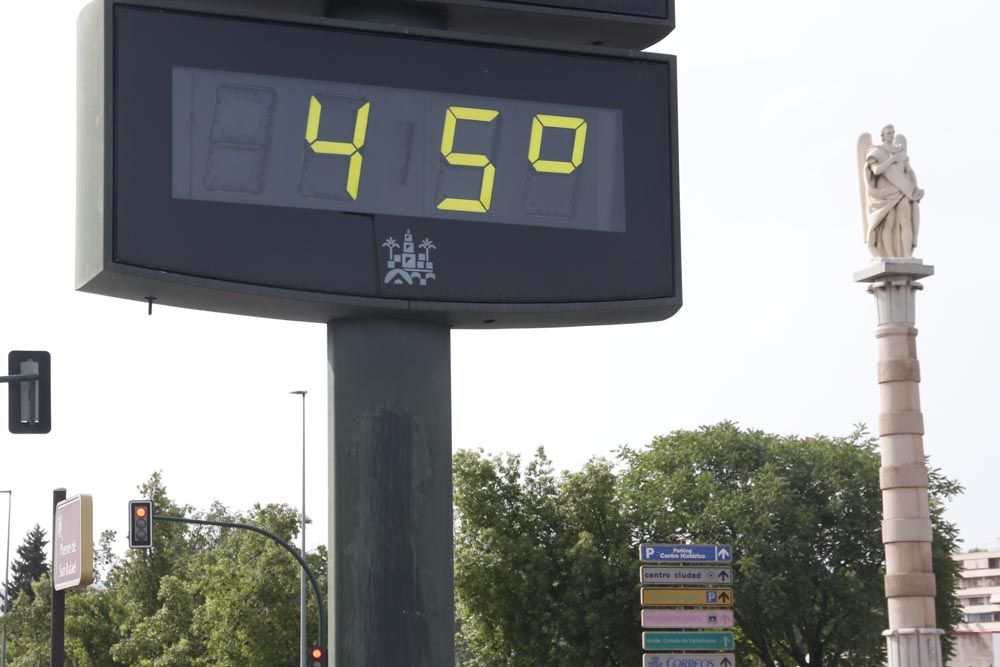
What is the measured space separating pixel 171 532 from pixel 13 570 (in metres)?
69.2

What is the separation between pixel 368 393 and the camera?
9.34 metres

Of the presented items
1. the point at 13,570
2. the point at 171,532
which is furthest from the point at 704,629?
the point at 13,570

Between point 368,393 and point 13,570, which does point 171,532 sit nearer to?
point 368,393

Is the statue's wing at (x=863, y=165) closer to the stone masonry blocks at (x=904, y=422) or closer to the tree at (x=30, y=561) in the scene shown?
the stone masonry blocks at (x=904, y=422)

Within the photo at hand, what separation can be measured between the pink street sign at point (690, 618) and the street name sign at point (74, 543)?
1456cm

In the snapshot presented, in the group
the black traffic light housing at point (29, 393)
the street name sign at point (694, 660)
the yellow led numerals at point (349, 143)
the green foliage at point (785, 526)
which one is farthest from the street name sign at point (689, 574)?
the yellow led numerals at point (349, 143)

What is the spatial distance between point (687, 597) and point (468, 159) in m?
19.1

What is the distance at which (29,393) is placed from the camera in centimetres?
1662

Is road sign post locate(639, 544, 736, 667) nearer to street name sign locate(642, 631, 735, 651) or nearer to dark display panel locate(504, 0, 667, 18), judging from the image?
street name sign locate(642, 631, 735, 651)

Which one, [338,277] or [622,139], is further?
[622,139]

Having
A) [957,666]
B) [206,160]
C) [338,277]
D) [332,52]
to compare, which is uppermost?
[332,52]

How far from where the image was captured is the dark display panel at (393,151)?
9.01 metres

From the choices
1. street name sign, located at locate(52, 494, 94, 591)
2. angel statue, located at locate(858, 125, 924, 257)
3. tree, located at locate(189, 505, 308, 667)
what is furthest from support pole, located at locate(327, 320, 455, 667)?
tree, located at locate(189, 505, 308, 667)

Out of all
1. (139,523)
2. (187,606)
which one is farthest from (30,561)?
(139,523)
